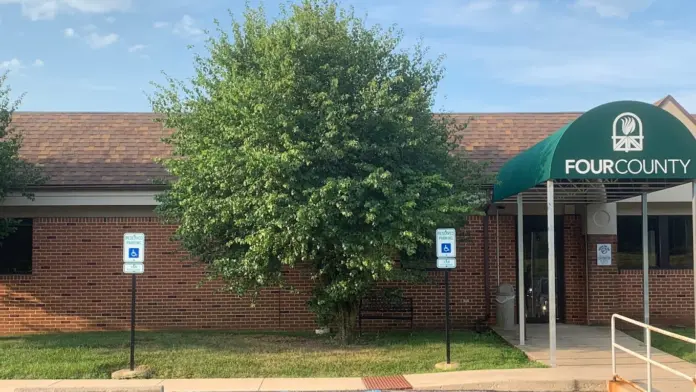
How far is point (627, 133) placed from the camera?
→ 10.1 meters

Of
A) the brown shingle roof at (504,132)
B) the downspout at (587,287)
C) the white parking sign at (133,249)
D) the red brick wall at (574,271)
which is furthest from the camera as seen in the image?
the brown shingle roof at (504,132)

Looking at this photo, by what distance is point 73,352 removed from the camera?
37.7ft

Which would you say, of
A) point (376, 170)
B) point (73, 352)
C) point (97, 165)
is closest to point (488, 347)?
point (376, 170)

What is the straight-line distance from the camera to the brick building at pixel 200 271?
47.6ft

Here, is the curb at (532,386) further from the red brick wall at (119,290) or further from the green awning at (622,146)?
the red brick wall at (119,290)

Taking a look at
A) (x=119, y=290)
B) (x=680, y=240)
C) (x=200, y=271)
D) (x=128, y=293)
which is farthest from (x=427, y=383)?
(x=680, y=240)

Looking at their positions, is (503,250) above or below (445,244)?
below

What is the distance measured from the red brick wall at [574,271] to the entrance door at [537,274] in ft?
0.44

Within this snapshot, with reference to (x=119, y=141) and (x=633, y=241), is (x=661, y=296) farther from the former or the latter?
(x=119, y=141)

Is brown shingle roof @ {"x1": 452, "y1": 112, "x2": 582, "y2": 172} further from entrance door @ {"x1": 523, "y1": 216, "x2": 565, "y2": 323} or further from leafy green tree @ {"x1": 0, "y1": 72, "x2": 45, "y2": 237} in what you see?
leafy green tree @ {"x1": 0, "y1": 72, "x2": 45, "y2": 237}

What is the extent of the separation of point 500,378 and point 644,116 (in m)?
4.64

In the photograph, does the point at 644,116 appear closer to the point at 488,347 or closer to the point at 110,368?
the point at 488,347

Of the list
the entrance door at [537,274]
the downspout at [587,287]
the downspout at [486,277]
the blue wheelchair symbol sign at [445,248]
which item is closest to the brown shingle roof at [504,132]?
the downspout at [486,277]

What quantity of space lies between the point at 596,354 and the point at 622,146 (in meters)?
3.70
